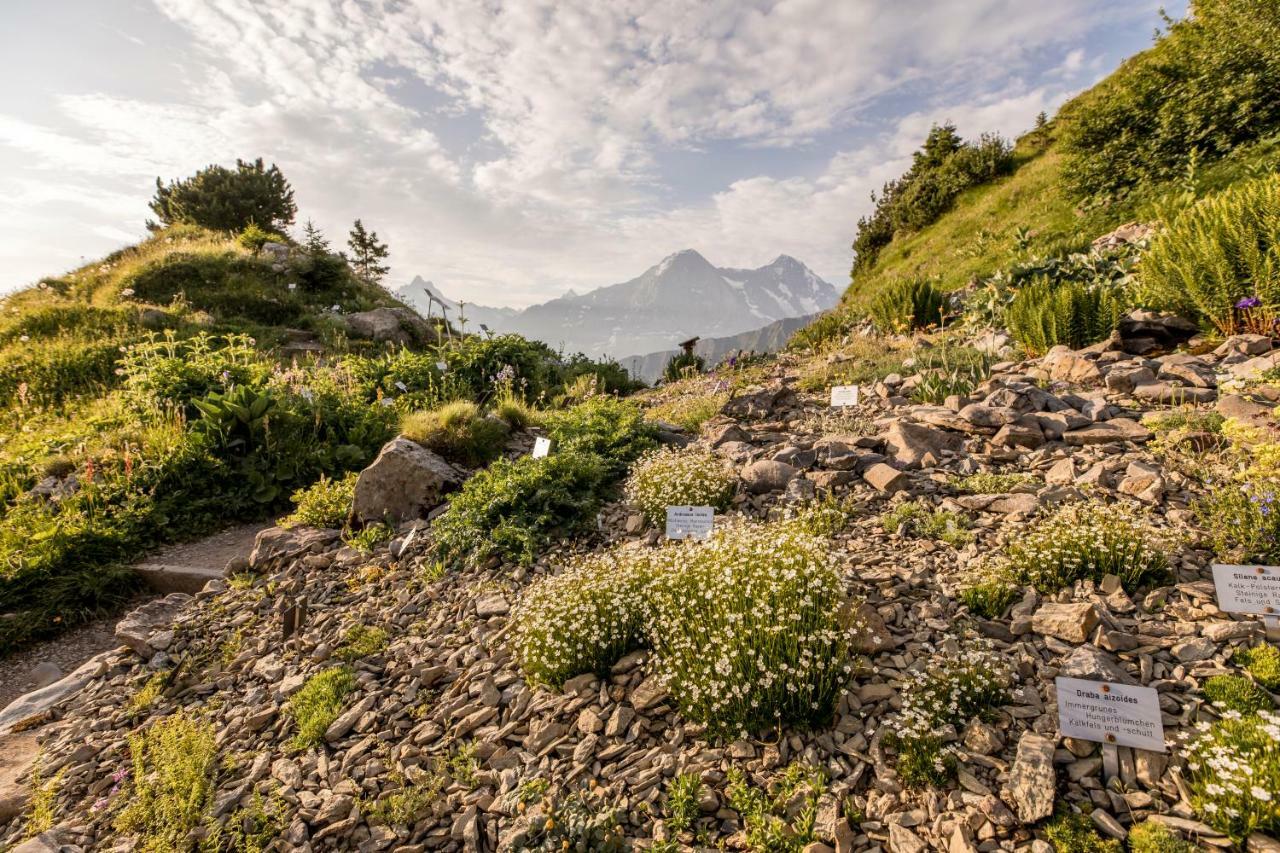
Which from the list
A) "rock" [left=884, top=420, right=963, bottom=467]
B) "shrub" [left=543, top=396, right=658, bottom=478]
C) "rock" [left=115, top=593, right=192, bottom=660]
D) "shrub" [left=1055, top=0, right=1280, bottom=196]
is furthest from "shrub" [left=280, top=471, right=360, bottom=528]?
"shrub" [left=1055, top=0, right=1280, bottom=196]

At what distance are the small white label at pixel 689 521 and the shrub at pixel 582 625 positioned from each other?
642 millimetres

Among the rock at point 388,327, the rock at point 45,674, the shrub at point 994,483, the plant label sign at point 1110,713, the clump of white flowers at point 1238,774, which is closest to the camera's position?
the clump of white flowers at point 1238,774

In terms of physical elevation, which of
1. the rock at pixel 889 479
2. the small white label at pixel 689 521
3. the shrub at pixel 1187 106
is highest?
the shrub at pixel 1187 106

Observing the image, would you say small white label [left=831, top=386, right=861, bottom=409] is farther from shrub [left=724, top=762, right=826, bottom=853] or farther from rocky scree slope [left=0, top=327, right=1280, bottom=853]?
shrub [left=724, top=762, right=826, bottom=853]

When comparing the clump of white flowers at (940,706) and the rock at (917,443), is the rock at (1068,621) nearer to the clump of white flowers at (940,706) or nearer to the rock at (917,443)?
the clump of white flowers at (940,706)

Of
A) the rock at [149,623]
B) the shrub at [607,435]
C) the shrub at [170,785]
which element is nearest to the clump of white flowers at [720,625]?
the shrub at [170,785]

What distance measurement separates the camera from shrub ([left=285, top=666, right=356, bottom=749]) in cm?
344

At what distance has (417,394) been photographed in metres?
9.30

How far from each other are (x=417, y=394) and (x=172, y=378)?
3424 mm

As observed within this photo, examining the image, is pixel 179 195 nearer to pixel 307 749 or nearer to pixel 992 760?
pixel 307 749

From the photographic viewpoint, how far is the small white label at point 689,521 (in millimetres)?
4539

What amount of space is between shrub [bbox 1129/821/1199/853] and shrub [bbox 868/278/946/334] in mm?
9617

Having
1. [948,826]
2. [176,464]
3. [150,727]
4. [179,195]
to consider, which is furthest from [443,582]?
[179,195]

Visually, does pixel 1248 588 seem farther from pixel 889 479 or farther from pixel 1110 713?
pixel 889 479
